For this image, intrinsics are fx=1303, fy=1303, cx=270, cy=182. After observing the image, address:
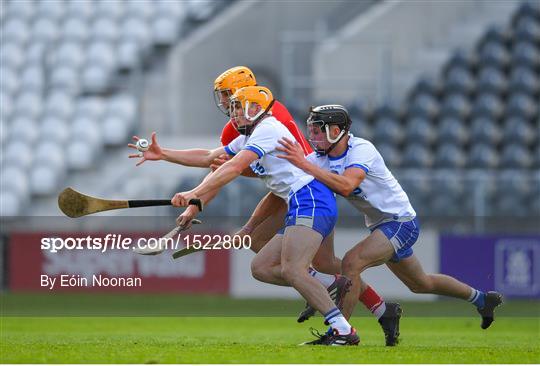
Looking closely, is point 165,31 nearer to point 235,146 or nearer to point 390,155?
point 390,155

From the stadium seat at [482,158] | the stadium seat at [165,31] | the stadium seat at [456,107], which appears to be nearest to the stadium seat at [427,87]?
the stadium seat at [456,107]

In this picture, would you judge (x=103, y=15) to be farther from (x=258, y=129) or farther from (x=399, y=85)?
(x=258, y=129)

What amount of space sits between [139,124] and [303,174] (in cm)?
1404

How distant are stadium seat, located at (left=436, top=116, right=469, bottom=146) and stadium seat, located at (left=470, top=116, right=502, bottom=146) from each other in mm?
173

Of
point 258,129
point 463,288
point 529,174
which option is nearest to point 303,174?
point 258,129

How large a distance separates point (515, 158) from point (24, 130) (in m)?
9.08

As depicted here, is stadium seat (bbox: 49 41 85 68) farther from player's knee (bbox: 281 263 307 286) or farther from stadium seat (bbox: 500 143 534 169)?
player's knee (bbox: 281 263 307 286)

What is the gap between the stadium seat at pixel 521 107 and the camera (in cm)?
2362

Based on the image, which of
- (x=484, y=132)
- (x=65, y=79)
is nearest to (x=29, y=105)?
(x=65, y=79)

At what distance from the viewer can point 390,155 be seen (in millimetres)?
22719

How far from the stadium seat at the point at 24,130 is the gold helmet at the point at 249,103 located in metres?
14.0

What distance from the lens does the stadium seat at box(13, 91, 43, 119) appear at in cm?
2502

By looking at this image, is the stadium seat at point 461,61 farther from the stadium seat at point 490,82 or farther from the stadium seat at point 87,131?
the stadium seat at point 87,131

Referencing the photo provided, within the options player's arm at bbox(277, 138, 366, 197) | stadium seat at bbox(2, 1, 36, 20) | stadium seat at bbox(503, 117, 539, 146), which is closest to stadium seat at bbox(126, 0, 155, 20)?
stadium seat at bbox(2, 1, 36, 20)
